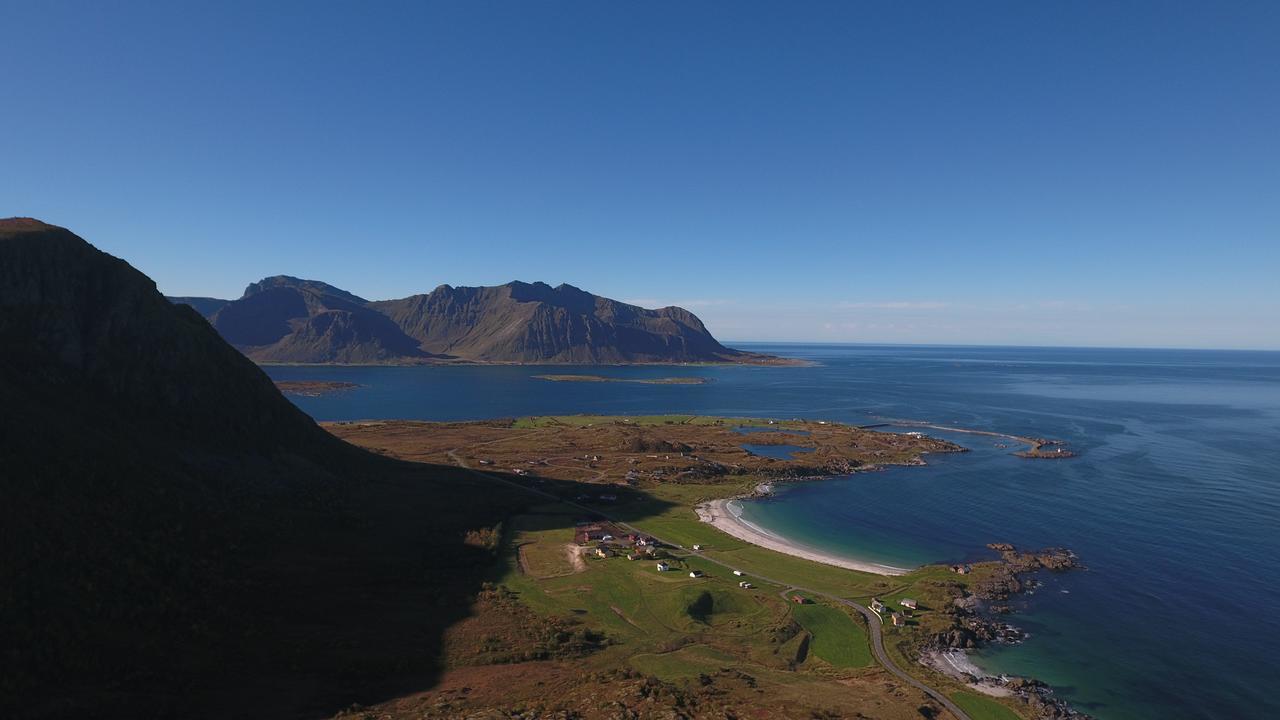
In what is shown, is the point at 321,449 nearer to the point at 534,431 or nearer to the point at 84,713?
the point at 84,713

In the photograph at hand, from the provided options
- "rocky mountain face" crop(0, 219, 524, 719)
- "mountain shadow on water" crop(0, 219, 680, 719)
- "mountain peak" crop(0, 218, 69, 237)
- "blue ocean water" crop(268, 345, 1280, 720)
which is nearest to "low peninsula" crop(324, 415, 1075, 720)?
"blue ocean water" crop(268, 345, 1280, 720)

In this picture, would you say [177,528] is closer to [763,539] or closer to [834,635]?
[834,635]

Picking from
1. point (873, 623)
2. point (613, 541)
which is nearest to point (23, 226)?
point (613, 541)

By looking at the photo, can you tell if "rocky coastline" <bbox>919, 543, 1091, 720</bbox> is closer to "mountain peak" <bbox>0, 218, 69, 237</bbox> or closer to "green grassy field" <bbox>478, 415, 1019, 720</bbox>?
"green grassy field" <bbox>478, 415, 1019, 720</bbox>

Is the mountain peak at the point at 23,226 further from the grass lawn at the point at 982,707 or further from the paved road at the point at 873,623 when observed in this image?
the grass lawn at the point at 982,707

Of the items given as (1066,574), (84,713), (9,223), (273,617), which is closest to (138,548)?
(273,617)
